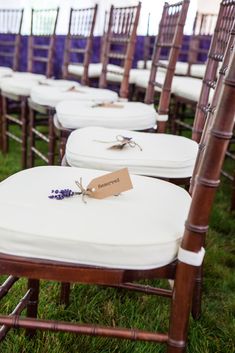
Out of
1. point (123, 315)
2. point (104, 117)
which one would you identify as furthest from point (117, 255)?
→ point (104, 117)

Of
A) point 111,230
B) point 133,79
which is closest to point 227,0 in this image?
point 111,230

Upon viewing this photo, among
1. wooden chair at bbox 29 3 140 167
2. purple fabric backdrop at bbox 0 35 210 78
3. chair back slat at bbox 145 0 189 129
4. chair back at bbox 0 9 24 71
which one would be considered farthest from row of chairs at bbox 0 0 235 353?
purple fabric backdrop at bbox 0 35 210 78

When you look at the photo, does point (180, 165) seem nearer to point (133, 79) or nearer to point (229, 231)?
point (229, 231)

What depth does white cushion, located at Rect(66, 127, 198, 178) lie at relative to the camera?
124 cm

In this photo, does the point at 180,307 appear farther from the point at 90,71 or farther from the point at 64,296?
the point at 90,71

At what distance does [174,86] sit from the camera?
2566 millimetres

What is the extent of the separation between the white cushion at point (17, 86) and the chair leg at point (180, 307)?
76.0 inches

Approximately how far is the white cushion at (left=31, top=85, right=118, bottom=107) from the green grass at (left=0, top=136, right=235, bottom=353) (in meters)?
0.89

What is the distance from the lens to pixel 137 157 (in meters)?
1.26

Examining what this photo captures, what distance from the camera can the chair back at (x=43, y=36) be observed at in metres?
3.05

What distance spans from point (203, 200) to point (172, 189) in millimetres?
249

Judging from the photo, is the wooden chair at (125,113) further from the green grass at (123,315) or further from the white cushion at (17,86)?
the white cushion at (17,86)

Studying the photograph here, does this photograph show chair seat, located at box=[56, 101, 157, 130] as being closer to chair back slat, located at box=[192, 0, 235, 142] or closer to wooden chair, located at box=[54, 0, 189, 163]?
wooden chair, located at box=[54, 0, 189, 163]

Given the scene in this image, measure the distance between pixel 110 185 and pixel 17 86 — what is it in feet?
6.01
